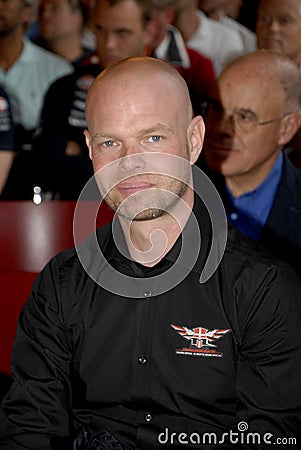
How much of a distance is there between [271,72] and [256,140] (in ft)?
0.53

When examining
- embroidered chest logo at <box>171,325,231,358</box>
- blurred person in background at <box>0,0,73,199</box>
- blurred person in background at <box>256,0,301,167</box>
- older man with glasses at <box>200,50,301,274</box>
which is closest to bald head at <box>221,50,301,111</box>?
older man with glasses at <box>200,50,301,274</box>

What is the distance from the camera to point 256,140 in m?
1.78

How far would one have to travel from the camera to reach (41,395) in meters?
1.12

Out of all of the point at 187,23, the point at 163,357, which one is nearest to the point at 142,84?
the point at 163,357

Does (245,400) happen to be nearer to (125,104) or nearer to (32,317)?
(32,317)

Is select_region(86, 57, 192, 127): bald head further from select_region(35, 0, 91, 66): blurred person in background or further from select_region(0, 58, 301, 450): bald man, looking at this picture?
select_region(35, 0, 91, 66): blurred person in background

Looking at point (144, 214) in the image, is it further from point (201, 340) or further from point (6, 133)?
point (6, 133)

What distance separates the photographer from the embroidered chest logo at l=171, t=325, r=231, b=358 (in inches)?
43.8

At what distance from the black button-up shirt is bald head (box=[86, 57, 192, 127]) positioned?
0.19m

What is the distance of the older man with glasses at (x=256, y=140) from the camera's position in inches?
69.2

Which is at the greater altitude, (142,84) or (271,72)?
(142,84)

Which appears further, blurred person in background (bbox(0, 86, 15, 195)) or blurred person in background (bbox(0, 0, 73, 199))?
blurred person in background (bbox(0, 0, 73, 199))

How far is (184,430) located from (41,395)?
0.21 meters

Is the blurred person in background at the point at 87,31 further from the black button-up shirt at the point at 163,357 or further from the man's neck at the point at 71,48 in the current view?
the black button-up shirt at the point at 163,357
